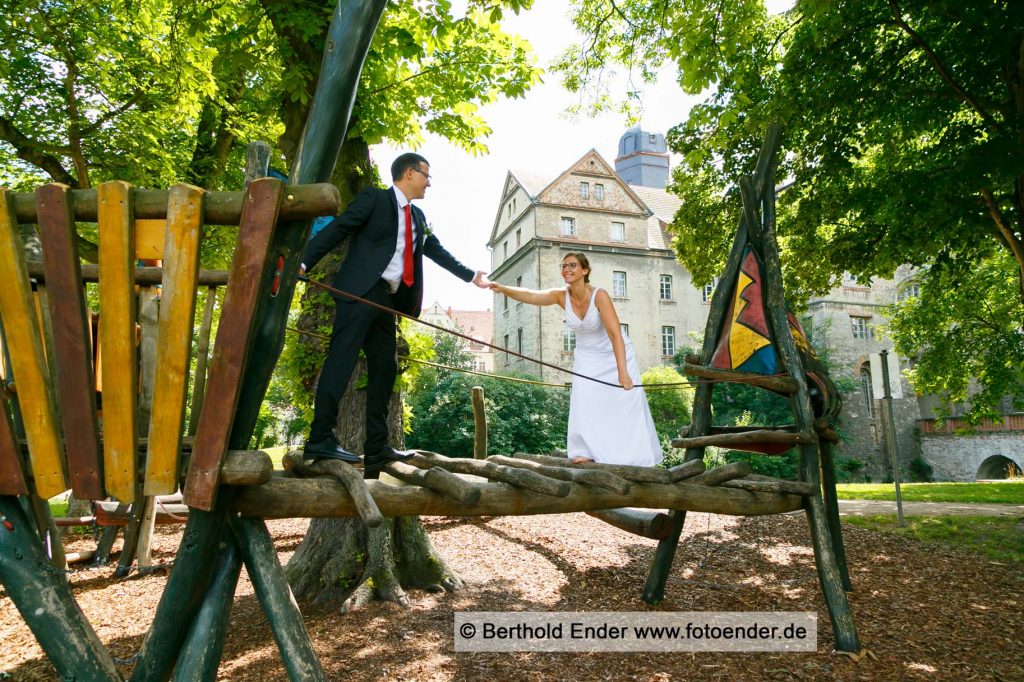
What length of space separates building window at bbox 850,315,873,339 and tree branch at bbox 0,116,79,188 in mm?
31912

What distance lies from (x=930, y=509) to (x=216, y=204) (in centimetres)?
1113

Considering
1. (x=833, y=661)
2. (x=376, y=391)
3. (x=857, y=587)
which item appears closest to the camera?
(x=376, y=391)

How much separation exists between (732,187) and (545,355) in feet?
55.5

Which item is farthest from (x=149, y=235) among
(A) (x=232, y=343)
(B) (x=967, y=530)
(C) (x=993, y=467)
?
(C) (x=993, y=467)

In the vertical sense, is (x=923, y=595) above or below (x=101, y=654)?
→ below

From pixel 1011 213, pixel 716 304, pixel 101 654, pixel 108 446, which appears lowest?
pixel 101 654

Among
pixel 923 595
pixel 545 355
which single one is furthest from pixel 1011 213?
pixel 545 355

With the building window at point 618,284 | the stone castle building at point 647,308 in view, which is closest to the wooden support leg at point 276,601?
the stone castle building at point 647,308

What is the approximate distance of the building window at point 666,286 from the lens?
103 feet

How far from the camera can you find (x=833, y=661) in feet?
15.0

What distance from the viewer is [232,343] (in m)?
2.60

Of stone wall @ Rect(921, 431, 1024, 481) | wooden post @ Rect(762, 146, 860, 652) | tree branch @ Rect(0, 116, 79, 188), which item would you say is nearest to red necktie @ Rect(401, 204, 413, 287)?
wooden post @ Rect(762, 146, 860, 652)

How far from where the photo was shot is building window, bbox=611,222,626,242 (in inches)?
1217

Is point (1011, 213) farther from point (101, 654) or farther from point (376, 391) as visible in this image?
point (101, 654)
